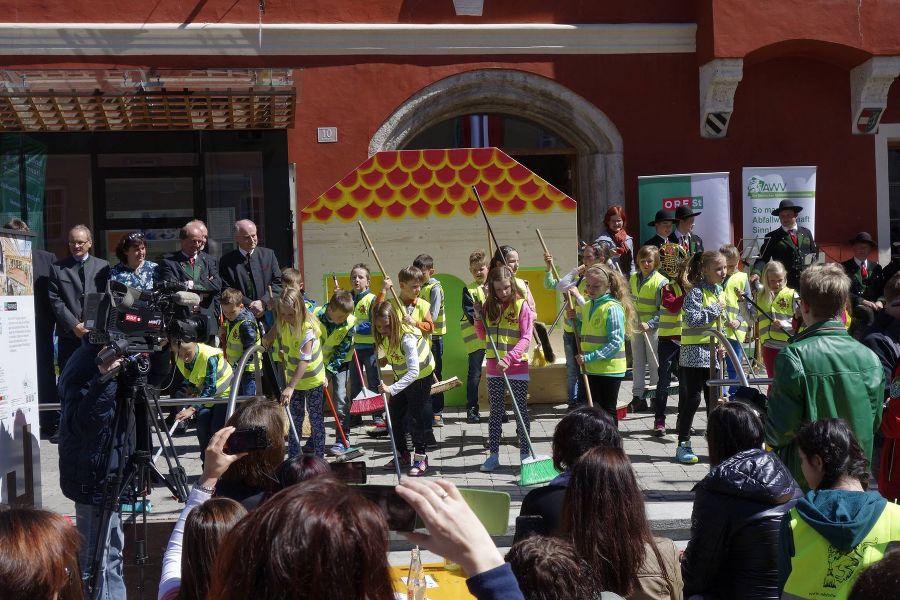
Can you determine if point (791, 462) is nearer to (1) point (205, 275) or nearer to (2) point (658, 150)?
(1) point (205, 275)

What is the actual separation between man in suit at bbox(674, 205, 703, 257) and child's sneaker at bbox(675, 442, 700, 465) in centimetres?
375

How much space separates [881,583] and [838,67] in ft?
43.7

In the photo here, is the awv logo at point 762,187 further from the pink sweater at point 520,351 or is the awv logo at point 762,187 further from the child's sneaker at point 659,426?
the pink sweater at point 520,351

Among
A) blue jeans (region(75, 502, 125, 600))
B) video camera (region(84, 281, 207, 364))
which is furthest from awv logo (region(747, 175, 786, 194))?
blue jeans (region(75, 502, 125, 600))

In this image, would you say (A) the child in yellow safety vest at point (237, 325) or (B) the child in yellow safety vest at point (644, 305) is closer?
(A) the child in yellow safety vest at point (237, 325)

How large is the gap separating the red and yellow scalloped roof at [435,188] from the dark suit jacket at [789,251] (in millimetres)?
2769

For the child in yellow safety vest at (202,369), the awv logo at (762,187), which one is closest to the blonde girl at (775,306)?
the awv logo at (762,187)

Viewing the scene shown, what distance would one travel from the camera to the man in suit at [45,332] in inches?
370

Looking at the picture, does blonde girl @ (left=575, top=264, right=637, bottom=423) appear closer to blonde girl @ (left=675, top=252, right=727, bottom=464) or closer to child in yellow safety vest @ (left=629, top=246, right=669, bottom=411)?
blonde girl @ (left=675, top=252, right=727, bottom=464)

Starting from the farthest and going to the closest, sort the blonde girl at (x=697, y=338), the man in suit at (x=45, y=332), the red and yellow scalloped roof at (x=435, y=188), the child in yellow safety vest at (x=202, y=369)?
the red and yellow scalloped roof at (x=435, y=188), the man in suit at (x=45, y=332), the blonde girl at (x=697, y=338), the child in yellow safety vest at (x=202, y=369)

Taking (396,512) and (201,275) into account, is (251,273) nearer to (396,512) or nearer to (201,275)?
(201,275)

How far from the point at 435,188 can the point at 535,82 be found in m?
3.24

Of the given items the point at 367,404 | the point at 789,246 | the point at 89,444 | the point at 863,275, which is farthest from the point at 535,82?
the point at 89,444

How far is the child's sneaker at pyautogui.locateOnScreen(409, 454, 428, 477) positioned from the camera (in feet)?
26.4
